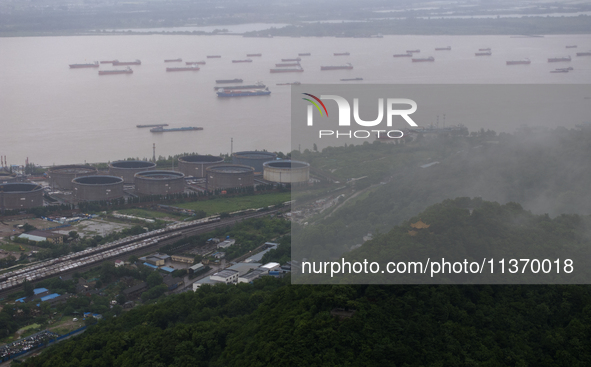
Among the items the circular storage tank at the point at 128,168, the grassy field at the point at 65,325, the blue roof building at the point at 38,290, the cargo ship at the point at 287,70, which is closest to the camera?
the grassy field at the point at 65,325

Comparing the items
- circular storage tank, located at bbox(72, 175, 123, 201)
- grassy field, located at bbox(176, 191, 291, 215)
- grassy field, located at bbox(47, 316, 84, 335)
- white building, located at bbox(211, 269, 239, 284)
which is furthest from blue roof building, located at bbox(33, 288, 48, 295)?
circular storage tank, located at bbox(72, 175, 123, 201)

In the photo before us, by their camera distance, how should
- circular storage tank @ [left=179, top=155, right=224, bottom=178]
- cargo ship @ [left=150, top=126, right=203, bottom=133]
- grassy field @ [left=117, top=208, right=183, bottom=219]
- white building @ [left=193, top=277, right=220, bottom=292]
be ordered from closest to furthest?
white building @ [left=193, top=277, right=220, bottom=292], grassy field @ [left=117, top=208, right=183, bottom=219], circular storage tank @ [left=179, top=155, right=224, bottom=178], cargo ship @ [left=150, top=126, right=203, bottom=133]

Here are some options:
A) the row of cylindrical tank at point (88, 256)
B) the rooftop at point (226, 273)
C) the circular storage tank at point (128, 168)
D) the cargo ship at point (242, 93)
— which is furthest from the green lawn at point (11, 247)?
the cargo ship at point (242, 93)

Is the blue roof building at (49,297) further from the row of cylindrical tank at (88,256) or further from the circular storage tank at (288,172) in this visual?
the circular storage tank at (288,172)

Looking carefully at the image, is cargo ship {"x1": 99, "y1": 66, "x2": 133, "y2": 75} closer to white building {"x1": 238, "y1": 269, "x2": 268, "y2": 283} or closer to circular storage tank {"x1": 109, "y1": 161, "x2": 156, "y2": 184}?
circular storage tank {"x1": 109, "y1": 161, "x2": 156, "y2": 184}

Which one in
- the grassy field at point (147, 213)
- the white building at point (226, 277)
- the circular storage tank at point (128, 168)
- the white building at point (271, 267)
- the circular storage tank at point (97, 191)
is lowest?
the white building at point (226, 277)

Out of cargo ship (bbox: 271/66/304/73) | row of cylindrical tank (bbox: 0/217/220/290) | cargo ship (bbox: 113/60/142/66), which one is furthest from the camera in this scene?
cargo ship (bbox: 113/60/142/66)

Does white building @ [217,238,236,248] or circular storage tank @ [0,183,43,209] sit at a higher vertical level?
circular storage tank @ [0,183,43,209]

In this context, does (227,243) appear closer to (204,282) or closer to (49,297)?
(204,282)
